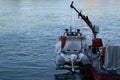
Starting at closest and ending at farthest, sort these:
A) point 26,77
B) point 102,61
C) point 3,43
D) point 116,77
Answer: point 116,77 < point 102,61 < point 26,77 < point 3,43

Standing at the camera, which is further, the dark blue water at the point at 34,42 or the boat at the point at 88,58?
the dark blue water at the point at 34,42

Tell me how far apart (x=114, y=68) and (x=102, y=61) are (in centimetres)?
270

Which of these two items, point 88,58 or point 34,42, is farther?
point 34,42

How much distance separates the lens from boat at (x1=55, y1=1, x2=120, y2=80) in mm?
32344

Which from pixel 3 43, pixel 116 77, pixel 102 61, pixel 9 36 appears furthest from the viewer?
pixel 9 36

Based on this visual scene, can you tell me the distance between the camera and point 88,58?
1448 inches

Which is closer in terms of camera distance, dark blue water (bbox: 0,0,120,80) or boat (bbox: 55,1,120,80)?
boat (bbox: 55,1,120,80)

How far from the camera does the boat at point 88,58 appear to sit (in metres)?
32.3

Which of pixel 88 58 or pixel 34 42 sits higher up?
pixel 34 42

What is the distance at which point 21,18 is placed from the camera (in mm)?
88875

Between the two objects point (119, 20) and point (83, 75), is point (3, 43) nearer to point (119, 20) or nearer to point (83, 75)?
point (83, 75)

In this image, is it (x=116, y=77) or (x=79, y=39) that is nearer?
(x=116, y=77)

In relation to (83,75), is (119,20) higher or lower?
higher

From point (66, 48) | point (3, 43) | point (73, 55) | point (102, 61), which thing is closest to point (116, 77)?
point (102, 61)
